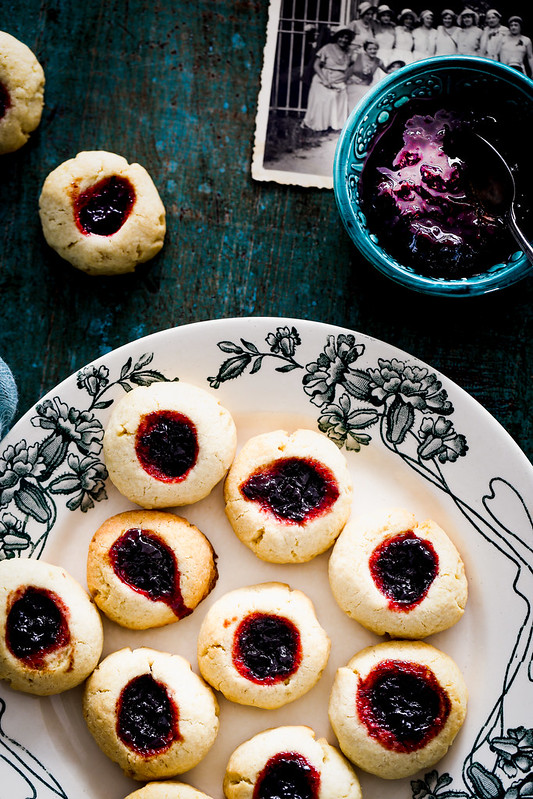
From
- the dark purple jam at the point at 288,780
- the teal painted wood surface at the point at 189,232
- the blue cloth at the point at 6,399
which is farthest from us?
the teal painted wood surface at the point at 189,232

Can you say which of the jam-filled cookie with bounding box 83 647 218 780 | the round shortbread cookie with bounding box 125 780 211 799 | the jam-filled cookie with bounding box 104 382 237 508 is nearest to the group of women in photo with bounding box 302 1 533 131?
the jam-filled cookie with bounding box 104 382 237 508

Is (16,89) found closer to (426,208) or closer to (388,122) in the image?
(388,122)

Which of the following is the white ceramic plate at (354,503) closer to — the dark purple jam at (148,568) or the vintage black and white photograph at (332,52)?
the dark purple jam at (148,568)

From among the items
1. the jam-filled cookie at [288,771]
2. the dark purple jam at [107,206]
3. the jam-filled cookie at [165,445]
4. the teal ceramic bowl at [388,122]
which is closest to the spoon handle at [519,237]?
the teal ceramic bowl at [388,122]

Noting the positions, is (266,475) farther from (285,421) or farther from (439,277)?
(439,277)

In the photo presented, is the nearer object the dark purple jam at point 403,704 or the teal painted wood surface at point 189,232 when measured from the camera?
the dark purple jam at point 403,704

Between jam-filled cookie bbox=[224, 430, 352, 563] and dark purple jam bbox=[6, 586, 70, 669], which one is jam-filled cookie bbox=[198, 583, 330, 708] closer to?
jam-filled cookie bbox=[224, 430, 352, 563]
